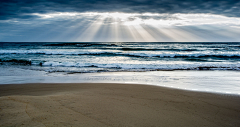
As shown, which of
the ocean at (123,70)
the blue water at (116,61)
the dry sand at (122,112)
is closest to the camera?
the dry sand at (122,112)

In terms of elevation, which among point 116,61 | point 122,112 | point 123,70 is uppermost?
point 122,112

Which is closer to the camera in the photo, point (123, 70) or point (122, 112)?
point (122, 112)

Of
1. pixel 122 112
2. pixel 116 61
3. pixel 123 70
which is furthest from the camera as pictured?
pixel 116 61

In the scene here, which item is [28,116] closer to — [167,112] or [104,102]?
[104,102]

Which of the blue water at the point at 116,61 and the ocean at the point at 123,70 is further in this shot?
the blue water at the point at 116,61

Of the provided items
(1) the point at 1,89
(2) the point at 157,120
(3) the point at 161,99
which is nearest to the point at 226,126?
(2) the point at 157,120

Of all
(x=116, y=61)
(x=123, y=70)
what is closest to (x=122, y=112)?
(x=123, y=70)

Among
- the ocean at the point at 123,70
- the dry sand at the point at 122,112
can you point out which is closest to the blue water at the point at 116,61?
the ocean at the point at 123,70

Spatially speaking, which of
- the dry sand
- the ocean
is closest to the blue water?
the ocean

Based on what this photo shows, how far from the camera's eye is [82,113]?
3189 millimetres

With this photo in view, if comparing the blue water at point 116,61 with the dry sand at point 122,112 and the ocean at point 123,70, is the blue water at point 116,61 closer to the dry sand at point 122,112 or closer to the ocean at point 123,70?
the ocean at point 123,70

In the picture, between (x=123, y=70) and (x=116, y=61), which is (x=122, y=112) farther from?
→ (x=116, y=61)

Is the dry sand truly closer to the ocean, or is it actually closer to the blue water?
the ocean

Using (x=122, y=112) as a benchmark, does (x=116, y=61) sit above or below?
below
